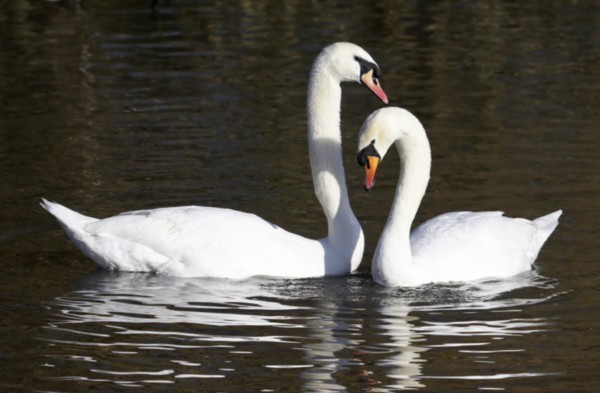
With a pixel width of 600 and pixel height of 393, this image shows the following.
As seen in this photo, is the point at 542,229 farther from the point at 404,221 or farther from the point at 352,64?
the point at 352,64

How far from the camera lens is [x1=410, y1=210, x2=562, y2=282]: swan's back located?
30.2 feet

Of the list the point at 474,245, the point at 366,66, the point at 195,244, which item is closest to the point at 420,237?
the point at 474,245

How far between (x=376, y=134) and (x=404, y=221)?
819 mm

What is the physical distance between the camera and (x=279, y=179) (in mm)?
12422

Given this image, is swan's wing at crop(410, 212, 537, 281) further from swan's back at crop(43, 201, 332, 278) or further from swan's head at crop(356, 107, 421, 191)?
swan's head at crop(356, 107, 421, 191)

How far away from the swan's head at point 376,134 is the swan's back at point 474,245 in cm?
94

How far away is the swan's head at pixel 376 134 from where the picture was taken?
341 inches

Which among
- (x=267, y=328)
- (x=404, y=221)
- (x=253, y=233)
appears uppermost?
(x=404, y=221)

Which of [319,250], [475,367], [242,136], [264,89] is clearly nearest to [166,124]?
[242,136]

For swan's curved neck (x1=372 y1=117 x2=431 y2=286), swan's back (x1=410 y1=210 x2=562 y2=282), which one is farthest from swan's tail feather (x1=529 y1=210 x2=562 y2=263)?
swan's curved neck (x1=372 y1=117 x2=431 y2=286)

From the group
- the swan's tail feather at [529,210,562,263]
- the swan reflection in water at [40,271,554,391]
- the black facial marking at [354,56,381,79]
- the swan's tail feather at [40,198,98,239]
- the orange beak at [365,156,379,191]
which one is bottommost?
the swan reflection in water at [40,271,554,391]

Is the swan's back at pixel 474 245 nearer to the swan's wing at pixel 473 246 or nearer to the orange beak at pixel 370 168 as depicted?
the swan's wing at pixel 473 246

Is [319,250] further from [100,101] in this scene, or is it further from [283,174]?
[100,101]

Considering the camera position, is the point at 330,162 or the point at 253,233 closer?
the point at 253,233
